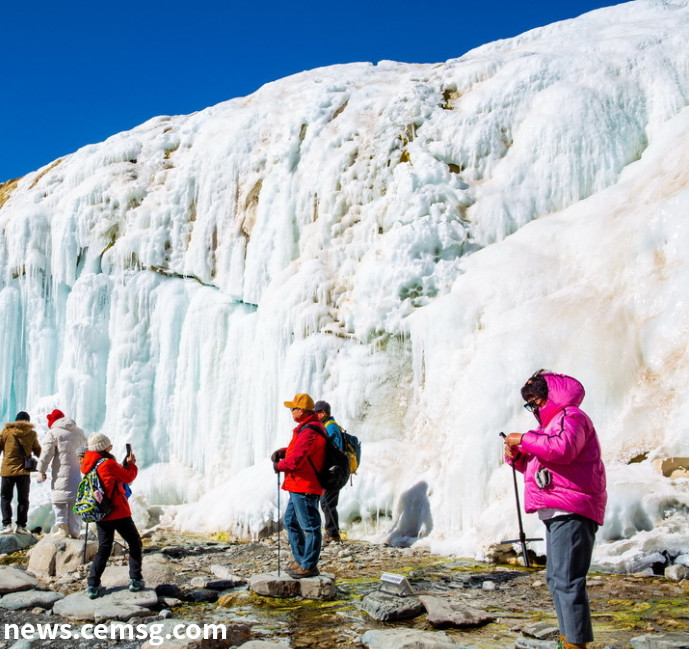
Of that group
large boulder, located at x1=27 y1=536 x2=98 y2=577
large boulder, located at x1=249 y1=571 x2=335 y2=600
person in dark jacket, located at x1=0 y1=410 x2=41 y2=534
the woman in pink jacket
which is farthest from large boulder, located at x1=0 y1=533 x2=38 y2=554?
the woman in pink jacket

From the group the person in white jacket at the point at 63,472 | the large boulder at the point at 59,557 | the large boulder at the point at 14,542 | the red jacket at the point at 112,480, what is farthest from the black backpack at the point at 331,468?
the large boulder at the point at 14,542

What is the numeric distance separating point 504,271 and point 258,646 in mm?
8007

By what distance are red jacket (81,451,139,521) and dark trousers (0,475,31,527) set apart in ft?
17.0

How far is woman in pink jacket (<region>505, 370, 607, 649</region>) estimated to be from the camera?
4.30 metres

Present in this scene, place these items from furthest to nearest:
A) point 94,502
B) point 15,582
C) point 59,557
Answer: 1. point 59,557
2. point 15,582
3. point 94,502

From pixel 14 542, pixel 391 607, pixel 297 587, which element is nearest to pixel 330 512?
pixel 297 587

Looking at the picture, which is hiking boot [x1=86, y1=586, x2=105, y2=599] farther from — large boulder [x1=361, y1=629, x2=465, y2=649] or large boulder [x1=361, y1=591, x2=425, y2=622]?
large boulder [x1=361, y1=629, x2=465, y2=649]

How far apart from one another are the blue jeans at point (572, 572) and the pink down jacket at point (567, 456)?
0.29 feet

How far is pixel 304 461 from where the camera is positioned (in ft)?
24.0

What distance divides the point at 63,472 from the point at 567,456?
8.45m

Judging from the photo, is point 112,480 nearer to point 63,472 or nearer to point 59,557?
point 59,557

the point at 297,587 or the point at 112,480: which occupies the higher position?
the point at 112,480

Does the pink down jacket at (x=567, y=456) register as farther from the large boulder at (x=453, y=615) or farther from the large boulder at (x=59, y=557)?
the large boulder at (x=59, y=557)

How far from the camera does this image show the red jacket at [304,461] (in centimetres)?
729
